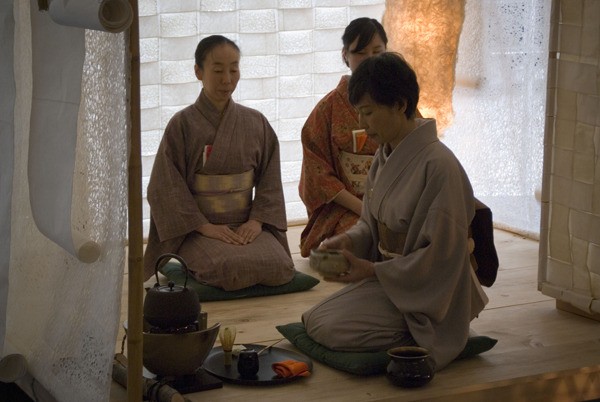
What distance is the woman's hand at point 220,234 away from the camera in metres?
4.81

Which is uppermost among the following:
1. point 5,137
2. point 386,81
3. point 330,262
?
point 386,81

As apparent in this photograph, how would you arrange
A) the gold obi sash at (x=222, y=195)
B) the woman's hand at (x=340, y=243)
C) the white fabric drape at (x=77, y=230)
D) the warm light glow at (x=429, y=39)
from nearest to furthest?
the white fabric drape at (x=77, y=230)
the woman's hand at (x=340, y=243)
the gold obi sash at (x=222, y=195)
the warm light glow at (x=429, y=39)

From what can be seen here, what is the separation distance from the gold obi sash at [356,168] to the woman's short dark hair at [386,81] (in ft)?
5.07

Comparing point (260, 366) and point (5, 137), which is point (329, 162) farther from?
point (5, 137)

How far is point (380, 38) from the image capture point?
498cm

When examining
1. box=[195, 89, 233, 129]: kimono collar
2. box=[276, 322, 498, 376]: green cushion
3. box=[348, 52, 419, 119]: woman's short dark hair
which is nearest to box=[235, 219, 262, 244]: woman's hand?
box=[195, 89, 233, 129]: kimono collar

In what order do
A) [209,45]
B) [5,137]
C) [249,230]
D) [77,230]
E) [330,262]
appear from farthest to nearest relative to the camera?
[249,230]
[209,45]
[330,262]
[5,137]
[77,230]

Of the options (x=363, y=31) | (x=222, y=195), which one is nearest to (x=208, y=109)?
(x=222, y=195)

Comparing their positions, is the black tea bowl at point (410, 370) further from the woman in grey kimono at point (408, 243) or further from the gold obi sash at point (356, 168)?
the gold obi sash at point (356, 168)

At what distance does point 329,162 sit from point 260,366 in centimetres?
178

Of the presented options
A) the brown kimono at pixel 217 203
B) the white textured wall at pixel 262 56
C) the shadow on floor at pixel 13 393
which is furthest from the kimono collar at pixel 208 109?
the shadow on floor at pixel 13 393

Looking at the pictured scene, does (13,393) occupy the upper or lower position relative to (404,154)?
lower

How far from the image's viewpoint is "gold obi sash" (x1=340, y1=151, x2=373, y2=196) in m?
5.12

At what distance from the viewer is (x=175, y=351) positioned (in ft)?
11.1
